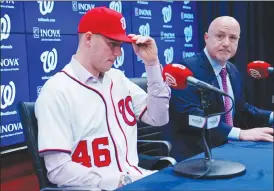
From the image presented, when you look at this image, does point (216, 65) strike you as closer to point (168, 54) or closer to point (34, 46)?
point (34, 46)

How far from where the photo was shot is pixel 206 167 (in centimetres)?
128

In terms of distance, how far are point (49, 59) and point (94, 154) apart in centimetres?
253

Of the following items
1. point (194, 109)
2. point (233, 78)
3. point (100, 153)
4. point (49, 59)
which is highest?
point (49, 59)

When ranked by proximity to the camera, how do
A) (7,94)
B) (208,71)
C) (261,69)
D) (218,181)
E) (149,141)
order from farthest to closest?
(7,94), (149,141), (208,71), (261,69), (218,181)

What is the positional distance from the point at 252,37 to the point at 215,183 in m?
5.05

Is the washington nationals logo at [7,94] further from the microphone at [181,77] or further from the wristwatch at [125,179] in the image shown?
the microphone at [181,77]

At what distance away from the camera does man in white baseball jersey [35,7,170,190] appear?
1.51 metres

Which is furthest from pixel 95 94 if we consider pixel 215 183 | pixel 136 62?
pixel 136 62

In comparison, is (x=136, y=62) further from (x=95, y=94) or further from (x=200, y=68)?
(x=95, y=94)

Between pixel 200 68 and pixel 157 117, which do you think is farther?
pixel 200 68

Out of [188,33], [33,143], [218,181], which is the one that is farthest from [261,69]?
[188,33]

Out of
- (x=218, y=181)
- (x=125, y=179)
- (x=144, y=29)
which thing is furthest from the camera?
(x=144, y=29)

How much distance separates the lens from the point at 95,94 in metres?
1.73

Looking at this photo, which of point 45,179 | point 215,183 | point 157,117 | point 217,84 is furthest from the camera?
point 217,84
